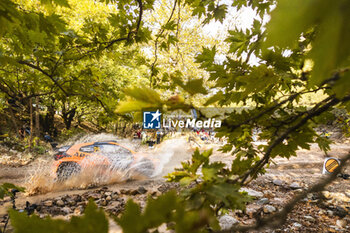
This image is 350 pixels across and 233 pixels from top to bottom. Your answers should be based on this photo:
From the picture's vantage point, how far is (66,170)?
4.24m

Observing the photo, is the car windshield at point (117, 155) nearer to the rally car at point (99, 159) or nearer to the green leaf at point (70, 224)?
the rally car at point (99, 159)

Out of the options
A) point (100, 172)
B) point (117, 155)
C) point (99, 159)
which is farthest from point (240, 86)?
point (117, 155)

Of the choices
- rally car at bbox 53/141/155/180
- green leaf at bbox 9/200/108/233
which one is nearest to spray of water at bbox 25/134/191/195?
rally car at bbox 53/141/155/180

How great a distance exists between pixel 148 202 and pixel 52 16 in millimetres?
1368

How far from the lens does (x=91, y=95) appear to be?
6.89 feet

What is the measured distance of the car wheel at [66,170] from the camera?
4.02 meters

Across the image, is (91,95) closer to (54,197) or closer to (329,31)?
(329,31)

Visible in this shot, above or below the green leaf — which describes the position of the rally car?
below

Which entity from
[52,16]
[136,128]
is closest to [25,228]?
[52,16]

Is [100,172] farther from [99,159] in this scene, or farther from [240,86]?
[240,86]

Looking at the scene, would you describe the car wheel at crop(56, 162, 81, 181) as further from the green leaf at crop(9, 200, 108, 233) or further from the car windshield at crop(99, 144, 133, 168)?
the green leaf at crop(9, 200, 108, 233)

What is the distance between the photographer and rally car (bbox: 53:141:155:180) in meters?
4.32

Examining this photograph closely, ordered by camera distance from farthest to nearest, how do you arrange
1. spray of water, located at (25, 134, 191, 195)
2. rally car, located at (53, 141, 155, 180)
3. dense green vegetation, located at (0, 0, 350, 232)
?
rally car, located at (53, 141, 155, 180)
spray of water, located at (25, 134, 191, 195)
dense green vegetation, located at (0, 0, 350, 232)

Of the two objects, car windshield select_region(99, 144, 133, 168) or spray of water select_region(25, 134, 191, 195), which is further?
car windshield select_region(99, 144, 133, 168)
